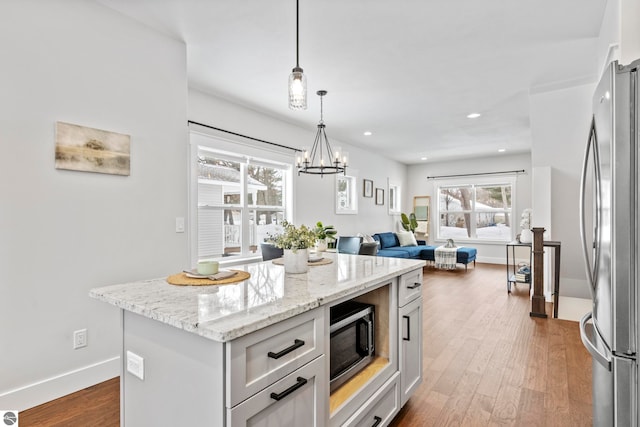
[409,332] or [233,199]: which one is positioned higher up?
[233,199]

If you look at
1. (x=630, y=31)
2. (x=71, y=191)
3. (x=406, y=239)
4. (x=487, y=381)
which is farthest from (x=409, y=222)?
(x=71, y=191)

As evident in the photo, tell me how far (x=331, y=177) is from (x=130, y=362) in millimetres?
4962

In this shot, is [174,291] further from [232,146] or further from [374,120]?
[374,120]

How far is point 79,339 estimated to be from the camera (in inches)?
88.4

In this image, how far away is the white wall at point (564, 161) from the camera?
3.94 meters

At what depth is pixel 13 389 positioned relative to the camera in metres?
1.97

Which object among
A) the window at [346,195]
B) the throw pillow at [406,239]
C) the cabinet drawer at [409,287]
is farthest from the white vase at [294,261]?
the throw pillow at [406,239]

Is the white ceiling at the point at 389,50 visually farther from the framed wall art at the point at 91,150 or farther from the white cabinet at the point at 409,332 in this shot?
the white cabinet at the point at 409,332

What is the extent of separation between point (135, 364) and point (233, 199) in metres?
3.22

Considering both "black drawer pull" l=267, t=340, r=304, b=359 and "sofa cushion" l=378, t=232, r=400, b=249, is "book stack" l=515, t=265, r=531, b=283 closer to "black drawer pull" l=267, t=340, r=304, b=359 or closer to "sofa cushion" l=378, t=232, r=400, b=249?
"sofa cushion" l=378, t=232, r=400, b=249

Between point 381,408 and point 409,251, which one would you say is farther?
point 409,251

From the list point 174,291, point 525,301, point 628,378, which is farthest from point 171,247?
point 525,301

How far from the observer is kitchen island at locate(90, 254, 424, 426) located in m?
1.01

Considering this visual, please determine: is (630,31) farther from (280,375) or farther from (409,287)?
(280,375)
